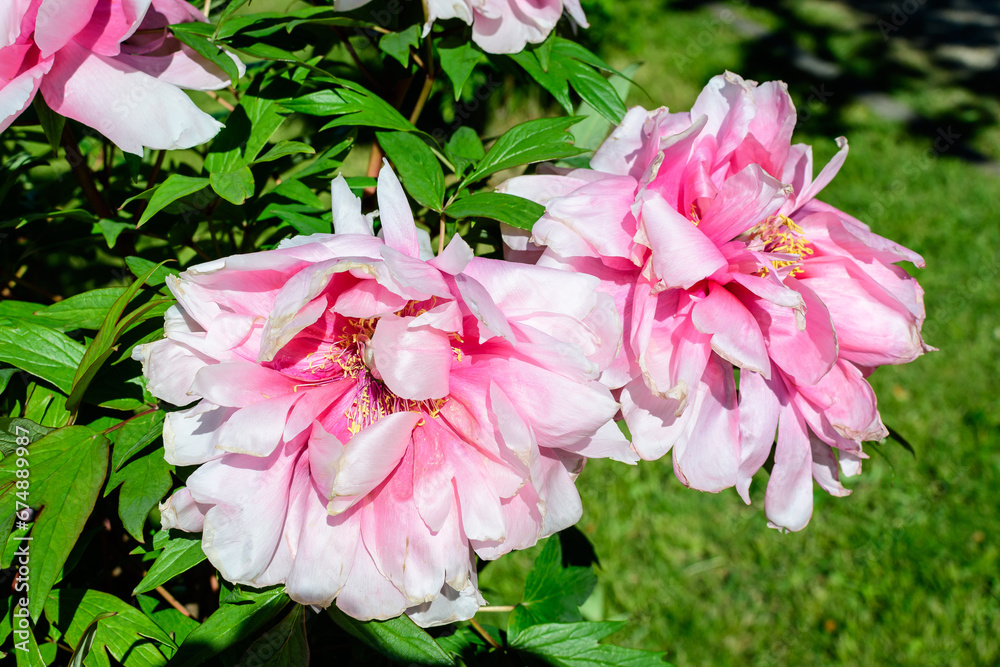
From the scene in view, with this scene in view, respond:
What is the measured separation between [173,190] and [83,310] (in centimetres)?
18

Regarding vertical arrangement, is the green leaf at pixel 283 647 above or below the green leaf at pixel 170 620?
above

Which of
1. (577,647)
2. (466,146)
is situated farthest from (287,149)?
(577,647)

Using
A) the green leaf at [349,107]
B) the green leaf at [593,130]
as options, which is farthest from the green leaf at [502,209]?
the green leaf at [593,130]

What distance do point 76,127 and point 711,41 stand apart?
4785 millimetres

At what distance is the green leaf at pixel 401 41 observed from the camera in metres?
0.92

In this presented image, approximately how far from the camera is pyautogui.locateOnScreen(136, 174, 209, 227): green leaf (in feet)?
2.75

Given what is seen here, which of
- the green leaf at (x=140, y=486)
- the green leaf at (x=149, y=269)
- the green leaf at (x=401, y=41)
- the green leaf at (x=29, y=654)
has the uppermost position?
the green leaf at (x=401, y=41)

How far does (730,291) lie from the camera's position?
32.7 inches

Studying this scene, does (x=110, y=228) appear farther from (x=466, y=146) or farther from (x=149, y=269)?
(x=466, y=146)

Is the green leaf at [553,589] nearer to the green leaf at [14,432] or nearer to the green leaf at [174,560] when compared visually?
the green leaf at [174,560]

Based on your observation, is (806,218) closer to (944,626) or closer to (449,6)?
(449,6)

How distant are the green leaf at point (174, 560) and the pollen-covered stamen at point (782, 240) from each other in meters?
0.67

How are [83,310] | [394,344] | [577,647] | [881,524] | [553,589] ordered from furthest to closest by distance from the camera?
[881,524] < [553,589] < [577,647] < [83,310] < [394,344]

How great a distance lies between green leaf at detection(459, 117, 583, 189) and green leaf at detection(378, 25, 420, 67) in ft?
0.48
